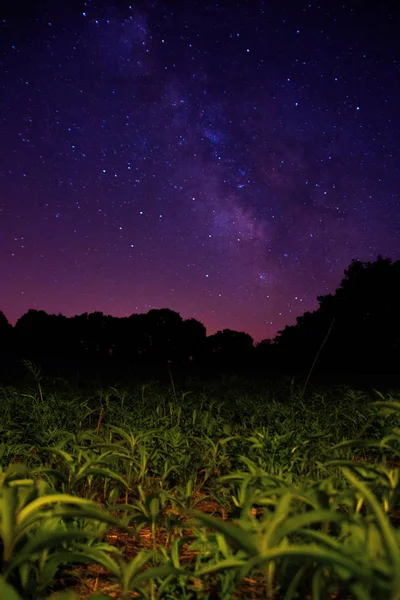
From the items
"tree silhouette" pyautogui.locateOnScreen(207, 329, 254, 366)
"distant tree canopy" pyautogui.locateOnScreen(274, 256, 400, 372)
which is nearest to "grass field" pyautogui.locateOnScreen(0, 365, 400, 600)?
"tree silhouette" pyautogui.locateOnScreen(207, 329, 254, 366)

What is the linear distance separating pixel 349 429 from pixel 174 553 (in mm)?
3070

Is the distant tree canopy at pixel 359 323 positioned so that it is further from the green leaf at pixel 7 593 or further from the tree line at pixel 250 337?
the green leaf at pixel 7 593

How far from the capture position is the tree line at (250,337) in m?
24.6

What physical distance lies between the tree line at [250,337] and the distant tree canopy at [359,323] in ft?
0.22

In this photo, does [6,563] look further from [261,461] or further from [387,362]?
[387,362]

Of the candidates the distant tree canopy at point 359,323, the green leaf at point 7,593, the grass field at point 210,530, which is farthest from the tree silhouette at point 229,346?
the green leaf at point 7,593

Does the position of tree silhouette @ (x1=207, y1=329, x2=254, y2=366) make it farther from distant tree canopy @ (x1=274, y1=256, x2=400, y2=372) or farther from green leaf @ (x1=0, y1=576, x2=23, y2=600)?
green leaf @ (x1=0, y1=576, x2=23, y2=600)

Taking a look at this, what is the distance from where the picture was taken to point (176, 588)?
1.65 meters

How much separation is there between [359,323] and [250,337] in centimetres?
903

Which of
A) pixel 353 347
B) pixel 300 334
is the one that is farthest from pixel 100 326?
pixel 353 347

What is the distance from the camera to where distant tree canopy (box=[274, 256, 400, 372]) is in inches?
1164

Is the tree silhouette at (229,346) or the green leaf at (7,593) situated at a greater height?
the tree silhouette at (229,346)

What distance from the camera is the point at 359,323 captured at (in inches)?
1222

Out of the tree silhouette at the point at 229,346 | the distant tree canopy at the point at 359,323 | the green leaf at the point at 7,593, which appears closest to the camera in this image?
the green leaf at the point at 7,593
